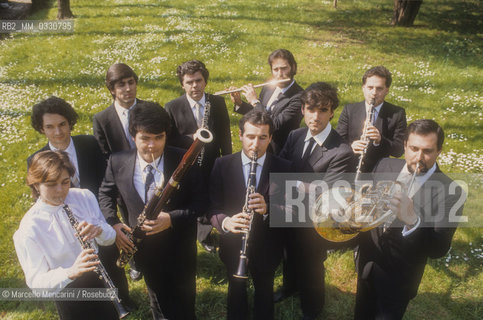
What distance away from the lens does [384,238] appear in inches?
134

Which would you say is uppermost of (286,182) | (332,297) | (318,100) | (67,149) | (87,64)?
(87,64)

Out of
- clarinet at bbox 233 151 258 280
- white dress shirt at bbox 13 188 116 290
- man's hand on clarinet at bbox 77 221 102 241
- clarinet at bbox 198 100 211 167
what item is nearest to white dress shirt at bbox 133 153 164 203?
white dress shirt at bbox 13 188 116 290

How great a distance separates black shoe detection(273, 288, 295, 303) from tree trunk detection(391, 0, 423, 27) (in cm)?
1540

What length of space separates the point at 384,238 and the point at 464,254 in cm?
283

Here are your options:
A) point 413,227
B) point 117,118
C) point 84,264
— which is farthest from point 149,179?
A: point 413,227

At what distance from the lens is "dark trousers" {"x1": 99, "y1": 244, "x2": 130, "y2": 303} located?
3.79m

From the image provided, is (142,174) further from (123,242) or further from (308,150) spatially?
(308,150)

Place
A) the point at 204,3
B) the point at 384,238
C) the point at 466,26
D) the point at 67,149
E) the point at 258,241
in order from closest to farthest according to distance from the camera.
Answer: the point at 384,238, the point at 258,241, the point at 67,149, the point at 466,26, the point at 204,3

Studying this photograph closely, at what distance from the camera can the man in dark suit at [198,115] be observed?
486 cm

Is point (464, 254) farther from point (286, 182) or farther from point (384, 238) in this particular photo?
point (286, 182)

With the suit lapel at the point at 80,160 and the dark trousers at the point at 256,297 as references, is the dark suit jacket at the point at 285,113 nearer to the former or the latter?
the dark trousers at the point at 256,297

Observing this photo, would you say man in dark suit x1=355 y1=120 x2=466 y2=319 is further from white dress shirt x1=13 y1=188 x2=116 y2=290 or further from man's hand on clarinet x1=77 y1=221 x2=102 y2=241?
white dress shirt x1=13 y1=188 x2=116 y2=290

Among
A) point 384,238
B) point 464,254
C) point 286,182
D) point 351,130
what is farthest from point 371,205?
point 464,254

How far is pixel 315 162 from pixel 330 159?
0.19m
